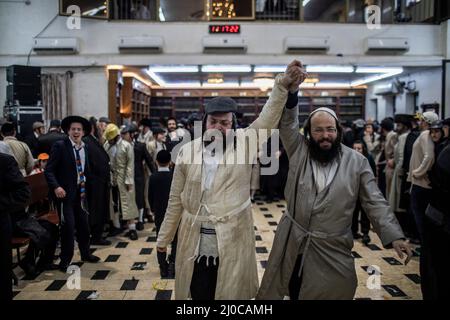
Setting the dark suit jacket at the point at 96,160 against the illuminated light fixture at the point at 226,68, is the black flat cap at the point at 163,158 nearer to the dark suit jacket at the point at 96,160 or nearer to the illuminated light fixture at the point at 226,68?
the dark suit jacket at the point at 96,160

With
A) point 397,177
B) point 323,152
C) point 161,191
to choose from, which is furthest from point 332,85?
point 323,152

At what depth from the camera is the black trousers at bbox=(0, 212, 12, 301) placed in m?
2.57

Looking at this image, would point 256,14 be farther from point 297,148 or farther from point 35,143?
point 297,148

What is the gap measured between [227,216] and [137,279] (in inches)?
83.0

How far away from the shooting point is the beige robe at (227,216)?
6.76 feet

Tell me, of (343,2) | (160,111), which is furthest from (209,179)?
(160,111)

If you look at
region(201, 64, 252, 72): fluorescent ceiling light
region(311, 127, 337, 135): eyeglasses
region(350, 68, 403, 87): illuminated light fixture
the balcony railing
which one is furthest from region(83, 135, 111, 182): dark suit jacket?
region(350, 68, 403, 87): illuminated light fixture

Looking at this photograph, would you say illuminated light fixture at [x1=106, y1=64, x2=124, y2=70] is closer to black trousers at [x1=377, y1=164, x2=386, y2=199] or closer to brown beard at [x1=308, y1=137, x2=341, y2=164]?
black trousers at [x1=377, y1=164, x2=386, y2=199]

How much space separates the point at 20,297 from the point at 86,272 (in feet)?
2.40

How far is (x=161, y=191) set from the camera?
155 inches

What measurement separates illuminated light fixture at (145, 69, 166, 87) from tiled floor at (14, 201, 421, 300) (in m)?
5.70

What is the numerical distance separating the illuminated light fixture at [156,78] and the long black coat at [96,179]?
204 inches

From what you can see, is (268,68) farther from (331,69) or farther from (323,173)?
(323,173)

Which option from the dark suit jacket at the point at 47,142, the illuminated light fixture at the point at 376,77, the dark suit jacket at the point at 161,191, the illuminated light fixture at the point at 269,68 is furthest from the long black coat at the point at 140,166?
the illuminated light fixture at the point at 376,77
